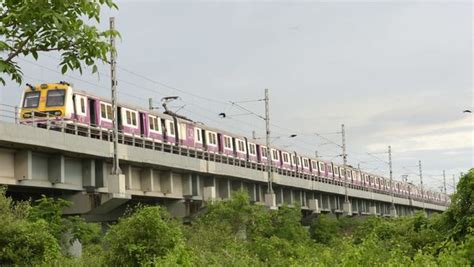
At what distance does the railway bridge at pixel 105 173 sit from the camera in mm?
22859

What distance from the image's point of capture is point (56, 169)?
24703mm

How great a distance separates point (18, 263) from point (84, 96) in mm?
16319

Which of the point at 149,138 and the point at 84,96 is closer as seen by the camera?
the point at 84,96

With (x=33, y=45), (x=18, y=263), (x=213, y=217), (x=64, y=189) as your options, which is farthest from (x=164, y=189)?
(x=33, y=45)

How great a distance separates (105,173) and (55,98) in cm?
511

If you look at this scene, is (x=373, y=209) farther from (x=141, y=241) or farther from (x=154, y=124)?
(x=141, y=241)

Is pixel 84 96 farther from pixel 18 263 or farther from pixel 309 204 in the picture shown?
pixel 309 204

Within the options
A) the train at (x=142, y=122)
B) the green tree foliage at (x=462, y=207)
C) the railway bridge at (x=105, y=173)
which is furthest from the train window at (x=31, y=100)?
the green tree foliage at (x=462, y=207)

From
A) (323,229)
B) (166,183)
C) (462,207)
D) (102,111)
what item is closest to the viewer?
(462,207)

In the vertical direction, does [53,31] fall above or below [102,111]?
below

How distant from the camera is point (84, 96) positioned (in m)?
31.2

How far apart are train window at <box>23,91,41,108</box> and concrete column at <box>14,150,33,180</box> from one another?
344 inches

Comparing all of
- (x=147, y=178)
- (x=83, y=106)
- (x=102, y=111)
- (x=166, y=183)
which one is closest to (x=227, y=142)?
(x=166, y=183)

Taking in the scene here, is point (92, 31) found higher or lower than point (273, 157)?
lower
